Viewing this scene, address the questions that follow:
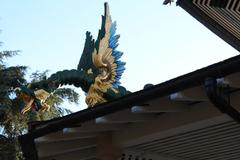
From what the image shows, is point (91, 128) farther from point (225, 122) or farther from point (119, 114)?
point (225, 122)

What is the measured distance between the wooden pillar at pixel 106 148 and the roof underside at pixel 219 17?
6.85 ft

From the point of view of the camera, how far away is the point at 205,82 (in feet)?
16.3

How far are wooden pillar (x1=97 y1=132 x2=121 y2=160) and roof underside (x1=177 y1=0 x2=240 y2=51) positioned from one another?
2.09 metres

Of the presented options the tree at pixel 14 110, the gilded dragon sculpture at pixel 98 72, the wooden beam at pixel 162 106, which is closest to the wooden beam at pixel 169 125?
the wooden beam at pixel 162 106

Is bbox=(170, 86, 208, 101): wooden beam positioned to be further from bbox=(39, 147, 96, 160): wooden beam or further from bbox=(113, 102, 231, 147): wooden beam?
bbox=(39, 147, 96, 160): wooden beam

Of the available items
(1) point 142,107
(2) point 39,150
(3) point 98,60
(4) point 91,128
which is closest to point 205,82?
(1) point 142,107

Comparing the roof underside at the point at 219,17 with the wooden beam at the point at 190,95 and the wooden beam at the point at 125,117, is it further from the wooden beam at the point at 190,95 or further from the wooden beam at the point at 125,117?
the wooden beam at the point at 125,117

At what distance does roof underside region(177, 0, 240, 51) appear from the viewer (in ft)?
23.6

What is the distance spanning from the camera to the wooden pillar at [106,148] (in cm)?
693

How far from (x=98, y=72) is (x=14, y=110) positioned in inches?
461

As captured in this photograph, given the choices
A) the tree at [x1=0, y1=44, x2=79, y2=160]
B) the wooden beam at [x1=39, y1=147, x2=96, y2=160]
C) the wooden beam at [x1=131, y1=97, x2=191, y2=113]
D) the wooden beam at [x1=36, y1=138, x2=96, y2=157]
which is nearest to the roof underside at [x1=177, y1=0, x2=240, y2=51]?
the wooden beam at [x1=131, y1=97, x2=191, y2=113]

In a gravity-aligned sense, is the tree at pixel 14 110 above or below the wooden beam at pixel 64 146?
above

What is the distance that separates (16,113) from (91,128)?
1549 centimetres

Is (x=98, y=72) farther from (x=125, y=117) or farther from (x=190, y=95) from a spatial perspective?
(x=190, y=95)
